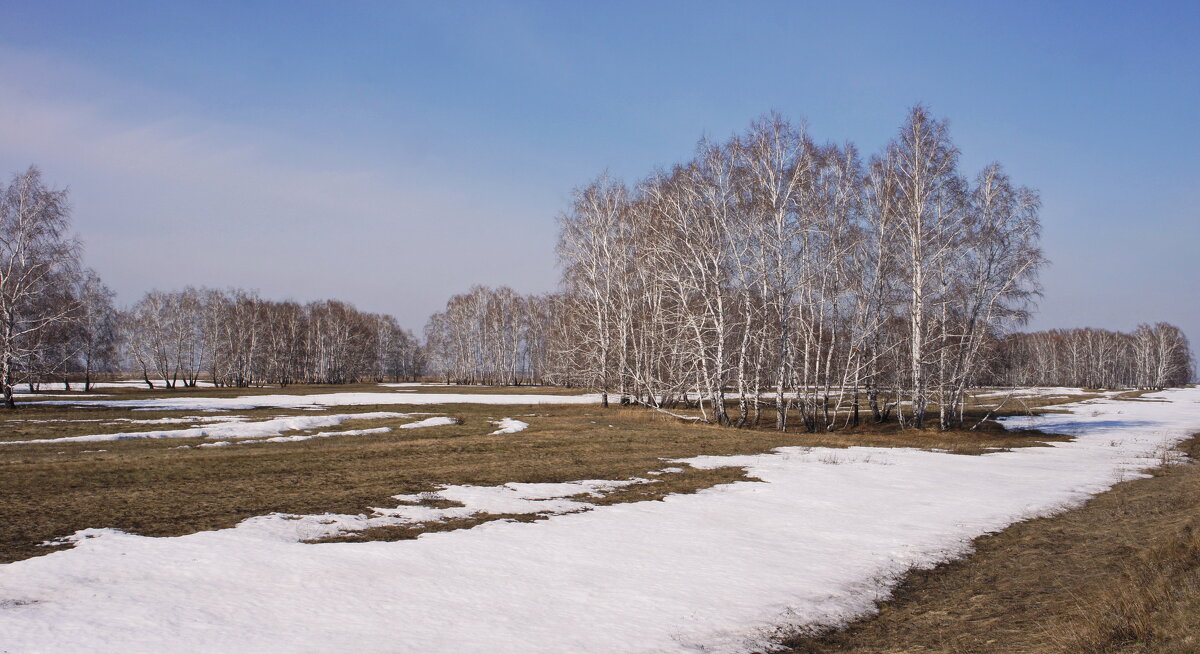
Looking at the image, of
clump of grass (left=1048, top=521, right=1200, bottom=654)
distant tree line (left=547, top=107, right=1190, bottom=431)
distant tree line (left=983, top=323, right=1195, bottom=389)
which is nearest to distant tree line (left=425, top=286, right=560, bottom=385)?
distant tree line (left=547, top=107, right=1190, bottom=431)

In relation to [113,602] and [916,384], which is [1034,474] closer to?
[916,384]

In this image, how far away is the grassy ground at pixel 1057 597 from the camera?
214 inches

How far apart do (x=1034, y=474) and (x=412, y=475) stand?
15.5 m

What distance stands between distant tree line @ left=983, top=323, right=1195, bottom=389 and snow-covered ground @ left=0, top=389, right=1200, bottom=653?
123 metres

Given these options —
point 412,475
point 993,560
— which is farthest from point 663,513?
point 412,475

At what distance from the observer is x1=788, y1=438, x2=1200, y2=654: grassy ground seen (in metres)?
5.44

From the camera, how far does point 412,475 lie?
14.8 metres

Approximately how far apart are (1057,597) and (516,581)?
6.10 m

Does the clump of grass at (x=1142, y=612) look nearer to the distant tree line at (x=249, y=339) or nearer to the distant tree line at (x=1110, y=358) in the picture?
the distant tree line at (x=249, y=339)

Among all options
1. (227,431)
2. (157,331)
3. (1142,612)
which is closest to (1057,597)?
(1142,612)

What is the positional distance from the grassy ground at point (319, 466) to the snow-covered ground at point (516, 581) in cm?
108

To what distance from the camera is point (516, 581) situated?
7.59 m

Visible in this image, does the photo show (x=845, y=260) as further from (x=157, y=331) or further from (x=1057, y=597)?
(x=157, y=331)

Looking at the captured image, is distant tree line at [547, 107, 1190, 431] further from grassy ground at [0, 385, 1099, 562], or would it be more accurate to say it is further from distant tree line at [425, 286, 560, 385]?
distant tree line at [425, 286, 560, 385]
